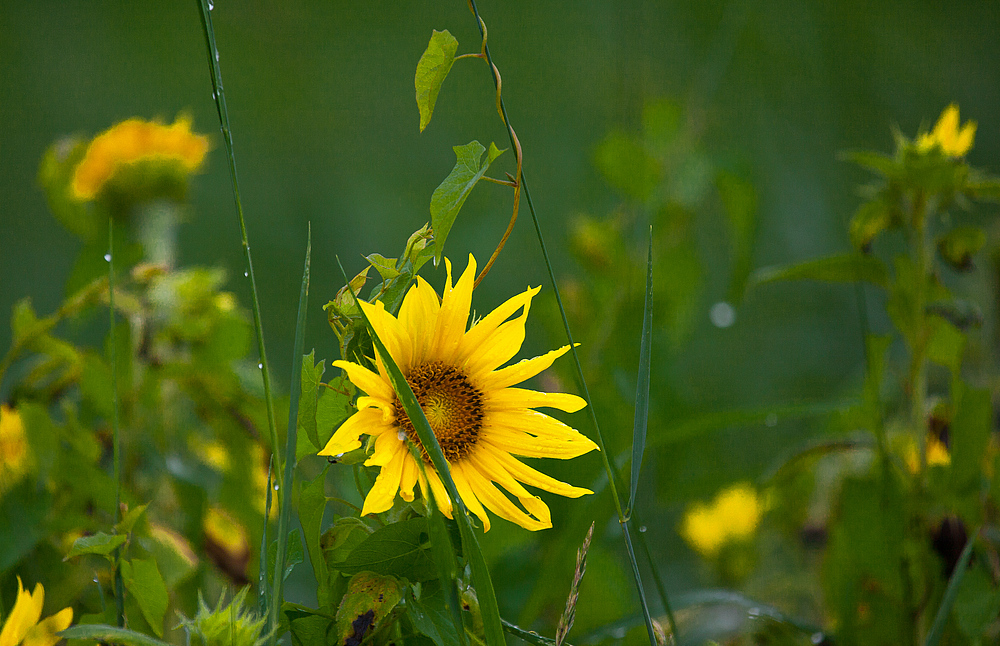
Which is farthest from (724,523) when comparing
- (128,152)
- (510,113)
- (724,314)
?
(510,113)

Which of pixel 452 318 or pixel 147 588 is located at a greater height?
pixel 452 318

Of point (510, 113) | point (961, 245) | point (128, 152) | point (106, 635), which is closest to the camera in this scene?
point (106, 635)

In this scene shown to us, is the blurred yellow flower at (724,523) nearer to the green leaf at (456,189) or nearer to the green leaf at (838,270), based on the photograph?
the green leaf at (838,270)

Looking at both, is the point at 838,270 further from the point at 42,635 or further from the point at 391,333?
the point at 42,635

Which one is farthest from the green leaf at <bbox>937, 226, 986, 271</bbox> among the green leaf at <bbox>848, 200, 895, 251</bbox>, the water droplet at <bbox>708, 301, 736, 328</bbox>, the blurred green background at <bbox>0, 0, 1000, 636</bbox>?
the blurred green background at <bbox>0, 0, 1000, 636</bbox>

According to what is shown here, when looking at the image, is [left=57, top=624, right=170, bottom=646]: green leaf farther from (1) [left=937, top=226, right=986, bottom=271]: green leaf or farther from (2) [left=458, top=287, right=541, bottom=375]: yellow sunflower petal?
(1) [left=937, top=226, right=986, bottom=271]: green leaf
